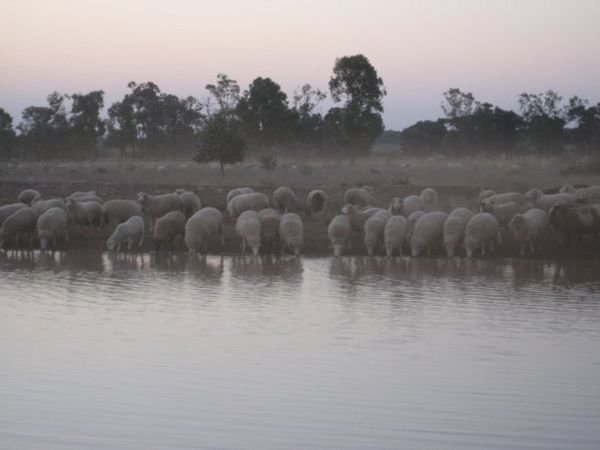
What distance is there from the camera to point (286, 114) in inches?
2379

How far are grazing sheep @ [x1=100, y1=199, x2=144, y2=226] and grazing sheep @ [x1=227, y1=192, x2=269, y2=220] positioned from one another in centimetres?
256

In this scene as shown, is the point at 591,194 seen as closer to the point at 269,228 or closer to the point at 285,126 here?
the point at 269,228

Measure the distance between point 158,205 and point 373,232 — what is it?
20.3 feet

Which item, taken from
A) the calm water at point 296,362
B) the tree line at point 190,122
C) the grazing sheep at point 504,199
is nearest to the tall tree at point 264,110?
the tree line at point 190,122

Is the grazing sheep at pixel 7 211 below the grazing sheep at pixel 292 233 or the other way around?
the other way around

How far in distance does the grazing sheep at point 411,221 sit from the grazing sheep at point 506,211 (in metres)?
2.06

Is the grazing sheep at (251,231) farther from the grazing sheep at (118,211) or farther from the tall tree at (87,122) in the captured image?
the tall tree at (87,122)

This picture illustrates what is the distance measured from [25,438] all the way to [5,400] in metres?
1.12

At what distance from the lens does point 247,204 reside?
2508 cm

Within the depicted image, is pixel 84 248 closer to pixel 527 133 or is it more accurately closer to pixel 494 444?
pixel 494 444

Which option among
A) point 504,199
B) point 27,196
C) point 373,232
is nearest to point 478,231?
point 373,232

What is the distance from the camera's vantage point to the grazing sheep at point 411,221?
72.9ft

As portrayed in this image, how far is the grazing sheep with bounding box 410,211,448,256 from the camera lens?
21.4m

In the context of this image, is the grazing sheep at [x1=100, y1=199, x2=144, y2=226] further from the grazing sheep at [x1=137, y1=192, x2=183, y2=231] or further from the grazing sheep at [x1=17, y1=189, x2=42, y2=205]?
the grazing sheep at [x1=17, y1=189, x2=42, y2=205]
